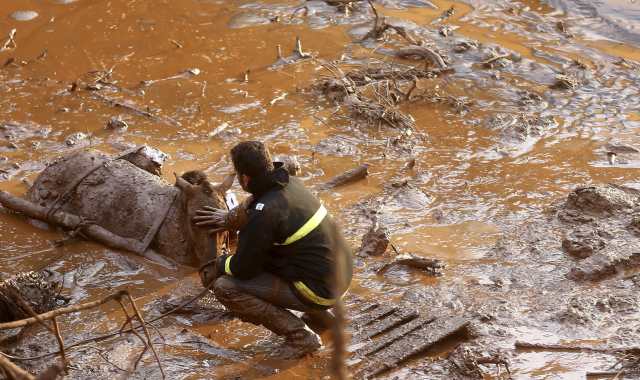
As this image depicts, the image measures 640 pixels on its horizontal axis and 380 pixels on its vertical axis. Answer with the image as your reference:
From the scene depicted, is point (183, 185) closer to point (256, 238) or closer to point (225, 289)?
point (225, 289)

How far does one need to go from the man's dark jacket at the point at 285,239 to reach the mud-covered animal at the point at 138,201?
1.00 meters

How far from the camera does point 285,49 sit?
10195mm

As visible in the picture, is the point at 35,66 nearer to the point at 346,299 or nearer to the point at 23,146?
the point at 23,146

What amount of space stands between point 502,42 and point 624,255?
22.4 ft

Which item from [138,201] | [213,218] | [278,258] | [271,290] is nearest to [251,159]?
[278,258]

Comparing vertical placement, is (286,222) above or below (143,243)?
above

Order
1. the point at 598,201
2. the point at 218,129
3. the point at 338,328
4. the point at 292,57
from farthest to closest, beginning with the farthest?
the point at 292,57 < the point at 218,129 < the point at 598,201 < the point at 338,328

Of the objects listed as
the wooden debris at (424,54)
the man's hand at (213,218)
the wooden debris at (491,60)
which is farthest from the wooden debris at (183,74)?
the wooden debris at (491,60)

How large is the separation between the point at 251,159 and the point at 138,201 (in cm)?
179

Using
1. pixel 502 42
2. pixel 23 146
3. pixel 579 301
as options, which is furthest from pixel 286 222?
pixel 502 42

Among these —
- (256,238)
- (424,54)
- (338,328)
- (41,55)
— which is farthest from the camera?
(424,54)

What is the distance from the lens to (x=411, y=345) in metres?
3.99

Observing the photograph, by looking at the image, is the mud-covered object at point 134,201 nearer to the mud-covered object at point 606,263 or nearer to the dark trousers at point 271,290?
the dark trousers at point 271,290

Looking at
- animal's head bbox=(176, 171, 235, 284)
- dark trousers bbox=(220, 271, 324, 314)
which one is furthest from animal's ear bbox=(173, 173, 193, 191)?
dark trousers bbox=(220, 271, 324, 314)
